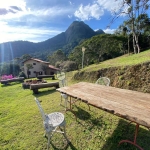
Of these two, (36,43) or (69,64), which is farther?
(36,43)

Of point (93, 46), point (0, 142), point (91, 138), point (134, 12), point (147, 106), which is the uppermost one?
point (134, 12)

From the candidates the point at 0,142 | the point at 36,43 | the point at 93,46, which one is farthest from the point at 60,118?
the point at 36,43

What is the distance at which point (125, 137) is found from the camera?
241 cm

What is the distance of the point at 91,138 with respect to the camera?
8.23 feet

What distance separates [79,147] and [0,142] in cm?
187

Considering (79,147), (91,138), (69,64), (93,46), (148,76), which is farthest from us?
(93,46)

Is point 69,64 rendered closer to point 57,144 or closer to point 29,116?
point 29,116

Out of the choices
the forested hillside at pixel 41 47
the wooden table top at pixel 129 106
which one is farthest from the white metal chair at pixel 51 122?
the forested hillside at pixel 41 47

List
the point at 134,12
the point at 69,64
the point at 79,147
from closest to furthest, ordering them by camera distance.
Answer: the point at 79,147, the point at 134,12, the point at 69,64

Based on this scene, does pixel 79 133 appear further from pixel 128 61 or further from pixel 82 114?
pixel 128 61

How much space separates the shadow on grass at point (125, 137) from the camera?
7.11ft

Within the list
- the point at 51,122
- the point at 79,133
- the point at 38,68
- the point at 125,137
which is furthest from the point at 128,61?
the point at 38,68

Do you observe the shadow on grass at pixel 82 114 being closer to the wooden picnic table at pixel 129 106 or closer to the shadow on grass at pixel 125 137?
the shadow on grass at pixel 125 137

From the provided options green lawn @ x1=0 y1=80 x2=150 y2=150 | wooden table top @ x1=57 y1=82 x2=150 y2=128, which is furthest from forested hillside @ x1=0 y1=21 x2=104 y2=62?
wooden table top @ x1=57 y1=82 x2=150 y2=128
